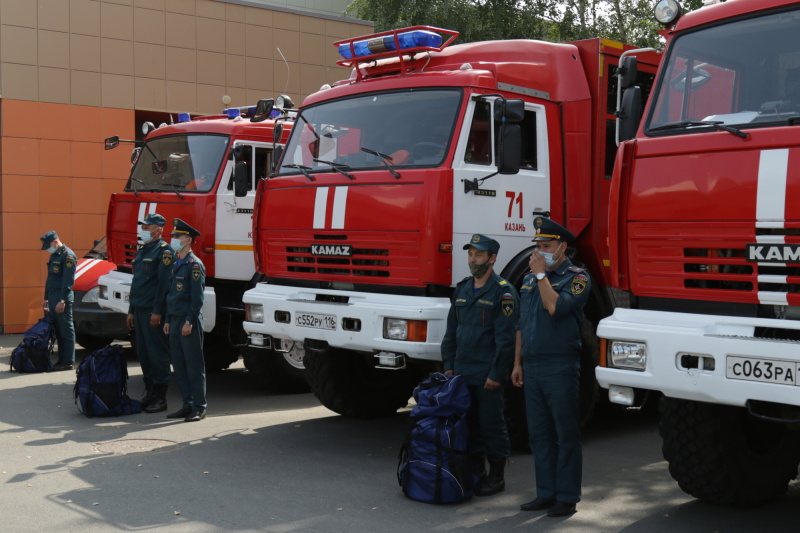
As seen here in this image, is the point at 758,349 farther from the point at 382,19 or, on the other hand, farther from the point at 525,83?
the point at 382,19

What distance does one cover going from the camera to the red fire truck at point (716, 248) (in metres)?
4.77

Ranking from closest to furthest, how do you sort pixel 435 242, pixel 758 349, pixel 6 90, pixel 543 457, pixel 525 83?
pixel 758 349, pixel 543 457, pixel 435 242, pixel 525 83, pixel 6 90

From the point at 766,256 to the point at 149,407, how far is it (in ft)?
21.5

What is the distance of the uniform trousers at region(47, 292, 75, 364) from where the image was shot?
12141 mm

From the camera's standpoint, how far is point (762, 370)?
15.3 feet

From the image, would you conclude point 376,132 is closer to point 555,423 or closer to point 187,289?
point 187,289

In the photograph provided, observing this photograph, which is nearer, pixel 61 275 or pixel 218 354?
pixel 218 354

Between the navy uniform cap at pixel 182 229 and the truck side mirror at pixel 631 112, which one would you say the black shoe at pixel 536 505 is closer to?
the truck side mirror at pixel 631 112

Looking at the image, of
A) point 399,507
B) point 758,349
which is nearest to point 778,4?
point 758,349

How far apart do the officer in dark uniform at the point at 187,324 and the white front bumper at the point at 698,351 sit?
4.78 meters

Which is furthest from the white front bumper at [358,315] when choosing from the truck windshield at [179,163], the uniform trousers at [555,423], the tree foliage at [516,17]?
the tree foliage at [516,17]

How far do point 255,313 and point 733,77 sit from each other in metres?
4.45

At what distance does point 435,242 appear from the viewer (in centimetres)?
691

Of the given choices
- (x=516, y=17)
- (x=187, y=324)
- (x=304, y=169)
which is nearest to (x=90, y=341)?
(x=187, y=324)
